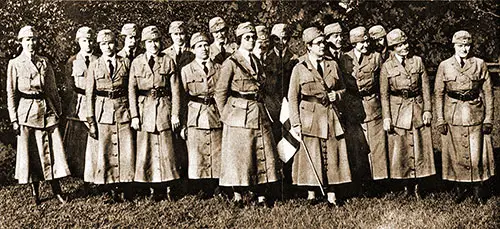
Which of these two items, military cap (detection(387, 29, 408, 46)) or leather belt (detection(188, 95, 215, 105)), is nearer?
military cap (detection(387, 29, 408, 46))

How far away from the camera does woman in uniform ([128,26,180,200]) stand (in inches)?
253

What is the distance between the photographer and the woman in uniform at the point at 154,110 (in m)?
6.43

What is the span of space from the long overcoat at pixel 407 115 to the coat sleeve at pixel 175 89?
72.5 inches

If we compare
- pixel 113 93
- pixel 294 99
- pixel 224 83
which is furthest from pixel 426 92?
pixel 113 93

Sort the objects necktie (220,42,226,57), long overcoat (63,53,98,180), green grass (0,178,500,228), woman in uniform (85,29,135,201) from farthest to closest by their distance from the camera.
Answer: long overcoat (63,53,98,180) → necktie (220,42,226,57) → woman in uniform (85,29,135,201) → green grass (0,178,500,228)

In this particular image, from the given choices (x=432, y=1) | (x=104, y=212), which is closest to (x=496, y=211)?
(x=432, y=1)

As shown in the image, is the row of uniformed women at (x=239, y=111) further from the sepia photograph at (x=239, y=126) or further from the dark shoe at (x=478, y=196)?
the dark shoe at (x=478, y=196)

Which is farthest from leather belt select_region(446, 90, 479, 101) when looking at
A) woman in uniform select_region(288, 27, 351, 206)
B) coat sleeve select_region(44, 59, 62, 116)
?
coat sleeve select_region(44, 59, 62, 116)

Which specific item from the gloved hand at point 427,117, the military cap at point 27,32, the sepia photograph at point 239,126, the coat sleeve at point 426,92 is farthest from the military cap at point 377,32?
the military cap at point 27,32

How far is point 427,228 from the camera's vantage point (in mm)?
5578

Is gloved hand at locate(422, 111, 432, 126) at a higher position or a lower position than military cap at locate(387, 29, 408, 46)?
lower

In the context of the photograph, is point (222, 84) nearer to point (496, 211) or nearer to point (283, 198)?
point (283, 198)

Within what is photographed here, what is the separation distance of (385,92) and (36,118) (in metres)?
3.15

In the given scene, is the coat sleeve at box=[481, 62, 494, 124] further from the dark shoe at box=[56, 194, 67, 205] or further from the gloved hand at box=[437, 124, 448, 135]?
the dark shoe at box=[56, 194, 67, 205]
